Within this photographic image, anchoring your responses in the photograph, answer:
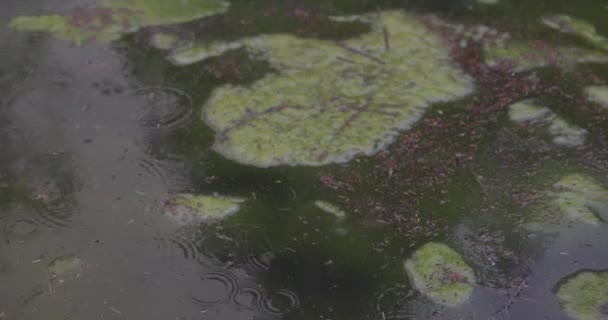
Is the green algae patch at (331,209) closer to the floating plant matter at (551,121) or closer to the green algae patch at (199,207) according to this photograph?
the green algae patch at (199,207)

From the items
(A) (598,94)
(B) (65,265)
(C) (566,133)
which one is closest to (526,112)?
(C) (566,133)

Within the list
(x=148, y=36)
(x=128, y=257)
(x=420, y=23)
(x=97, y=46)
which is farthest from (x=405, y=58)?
(x=128, y=257)

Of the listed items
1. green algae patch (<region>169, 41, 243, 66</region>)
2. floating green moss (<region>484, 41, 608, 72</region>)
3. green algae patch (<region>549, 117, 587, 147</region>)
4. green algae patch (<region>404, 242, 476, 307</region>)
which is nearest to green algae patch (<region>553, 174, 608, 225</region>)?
green algae patch (<region>549, 117, 587, 147</region>)

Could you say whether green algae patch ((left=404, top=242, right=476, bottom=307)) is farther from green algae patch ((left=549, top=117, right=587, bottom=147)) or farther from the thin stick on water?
the thin stick on water

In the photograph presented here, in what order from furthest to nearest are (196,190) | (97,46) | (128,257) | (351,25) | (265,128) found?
(351,25)
(97,46)
(265,128)
(196,190)
(128,257)

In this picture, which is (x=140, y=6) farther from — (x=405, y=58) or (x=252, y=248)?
(x=252, y=248)

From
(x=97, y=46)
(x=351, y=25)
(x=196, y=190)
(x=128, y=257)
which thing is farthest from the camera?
(x=351, y=25)

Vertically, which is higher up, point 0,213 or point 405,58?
point 405,58

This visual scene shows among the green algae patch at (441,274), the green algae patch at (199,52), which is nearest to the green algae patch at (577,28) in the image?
the green algae patch at (199,52)
